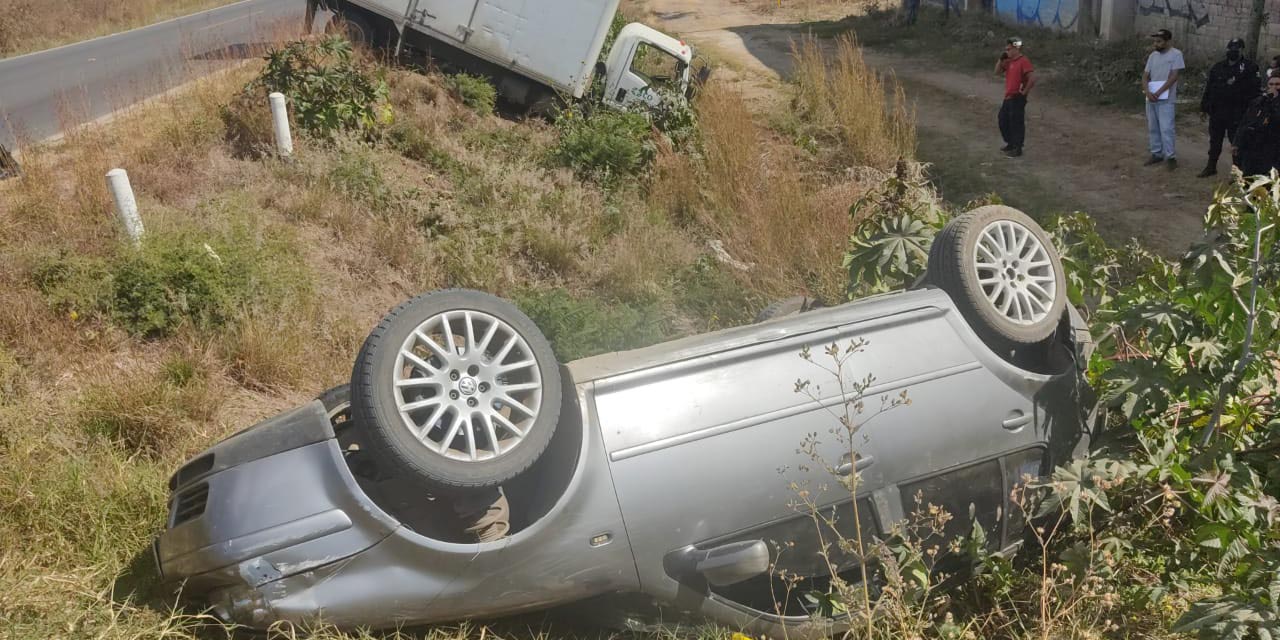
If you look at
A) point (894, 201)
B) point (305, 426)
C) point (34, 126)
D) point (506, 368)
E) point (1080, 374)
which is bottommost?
point (34, 126)

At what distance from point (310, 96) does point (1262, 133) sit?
8.98 m

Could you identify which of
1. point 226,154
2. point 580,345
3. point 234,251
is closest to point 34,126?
point 226,154

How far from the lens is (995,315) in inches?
151

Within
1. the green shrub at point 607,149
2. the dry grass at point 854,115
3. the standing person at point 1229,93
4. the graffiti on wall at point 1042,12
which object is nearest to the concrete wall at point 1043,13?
the graffiti on wall at point 1042,12

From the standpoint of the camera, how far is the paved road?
10461 mm

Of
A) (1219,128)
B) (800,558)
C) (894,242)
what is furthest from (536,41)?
(800,558)

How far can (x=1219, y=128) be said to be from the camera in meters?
10.0

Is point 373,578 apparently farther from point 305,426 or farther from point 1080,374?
point 1080,374

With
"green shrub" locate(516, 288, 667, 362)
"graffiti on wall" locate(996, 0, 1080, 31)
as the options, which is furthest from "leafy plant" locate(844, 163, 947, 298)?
"graffiti on wall" locate(996, 0, 1080, 31)

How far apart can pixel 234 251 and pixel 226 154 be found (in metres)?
2.86

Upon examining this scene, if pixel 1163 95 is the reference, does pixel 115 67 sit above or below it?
below

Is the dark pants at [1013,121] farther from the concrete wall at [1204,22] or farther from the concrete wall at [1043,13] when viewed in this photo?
the concrete wall at [1043,13]

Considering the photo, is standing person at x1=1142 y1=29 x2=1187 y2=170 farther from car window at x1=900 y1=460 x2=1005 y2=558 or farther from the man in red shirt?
car window at x1=900 y1=460 x2=1005 y2=558

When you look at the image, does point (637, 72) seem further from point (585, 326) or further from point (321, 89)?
point (585, 326)
